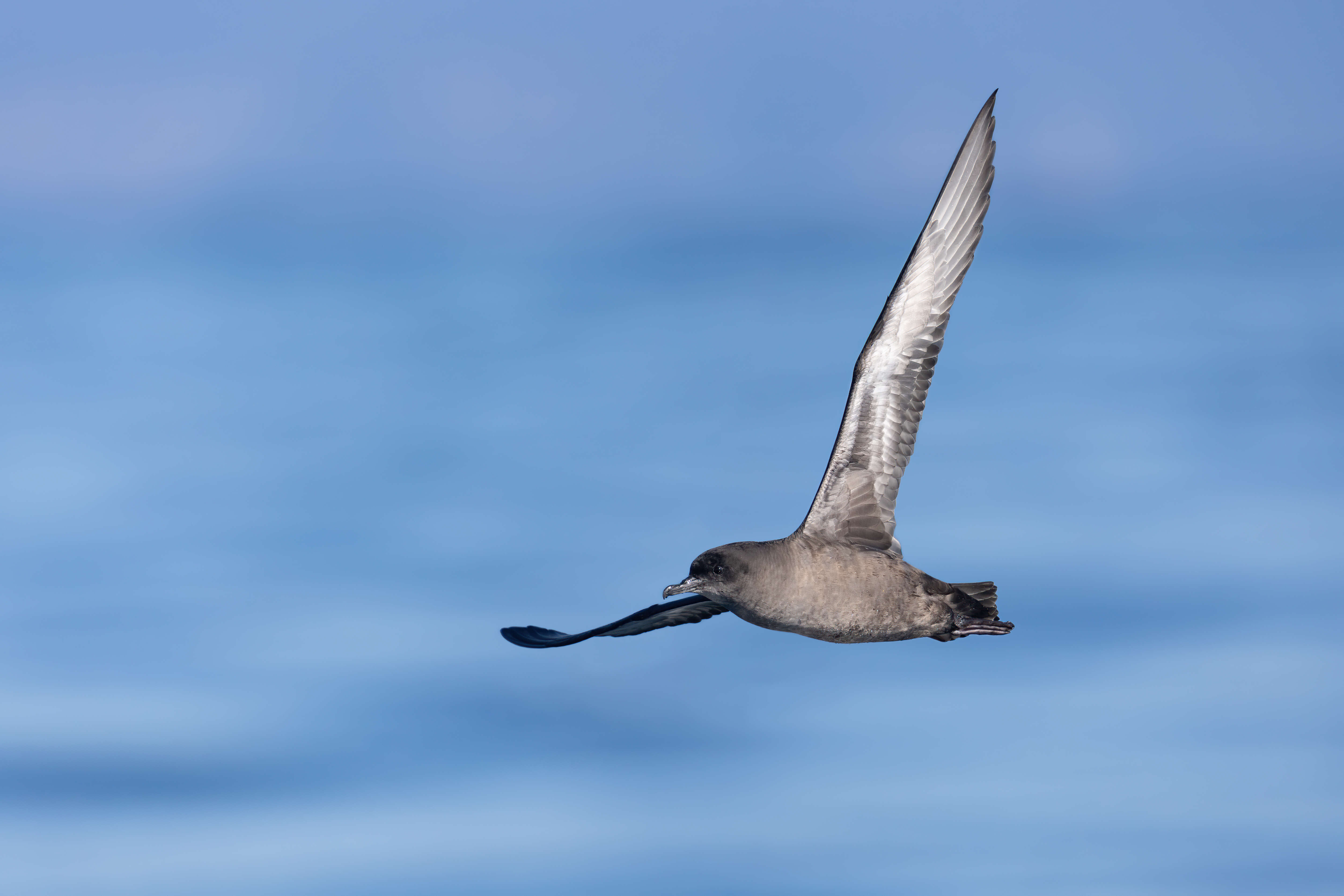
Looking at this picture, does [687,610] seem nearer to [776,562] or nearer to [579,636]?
[579,636]

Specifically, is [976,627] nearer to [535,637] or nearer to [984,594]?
[984,594]

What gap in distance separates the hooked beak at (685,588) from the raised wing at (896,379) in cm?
182

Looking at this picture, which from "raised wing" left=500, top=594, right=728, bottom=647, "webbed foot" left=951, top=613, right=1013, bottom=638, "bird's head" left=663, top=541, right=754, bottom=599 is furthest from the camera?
"raised wing" left=500, top=594, right=728, bottom=647

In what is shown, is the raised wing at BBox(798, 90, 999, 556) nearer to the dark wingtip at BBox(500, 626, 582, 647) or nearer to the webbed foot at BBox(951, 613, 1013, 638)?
the webbed foot at BBox(951, 613, 1013, 638)

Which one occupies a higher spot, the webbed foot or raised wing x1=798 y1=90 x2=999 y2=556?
raised wing x1=798 y1=90 x2=999 y2=556

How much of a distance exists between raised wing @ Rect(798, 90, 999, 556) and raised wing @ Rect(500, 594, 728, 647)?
8.49 ft

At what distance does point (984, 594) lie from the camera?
16328 millimetres

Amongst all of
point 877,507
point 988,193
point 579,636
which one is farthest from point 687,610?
point 988,193

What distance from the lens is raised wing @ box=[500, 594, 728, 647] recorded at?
59.7 ft

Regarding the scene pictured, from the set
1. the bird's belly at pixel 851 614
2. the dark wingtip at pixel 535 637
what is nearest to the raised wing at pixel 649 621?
the dark wingtip at pixel 535 637

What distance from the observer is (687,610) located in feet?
60.2

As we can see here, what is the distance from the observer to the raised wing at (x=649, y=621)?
18203 mm

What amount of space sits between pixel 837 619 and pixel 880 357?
3185 mm

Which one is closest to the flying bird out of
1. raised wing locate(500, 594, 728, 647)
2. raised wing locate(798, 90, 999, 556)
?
raised wing locate(798, 90, 999, 556)
